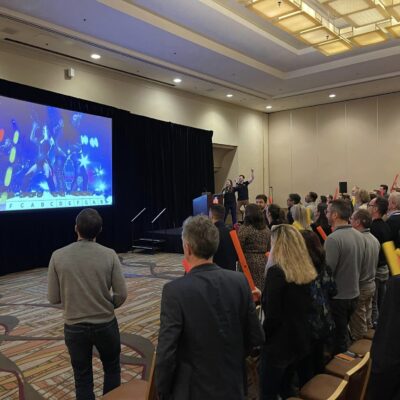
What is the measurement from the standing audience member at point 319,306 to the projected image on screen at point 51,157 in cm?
588

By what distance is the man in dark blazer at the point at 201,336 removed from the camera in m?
1.37

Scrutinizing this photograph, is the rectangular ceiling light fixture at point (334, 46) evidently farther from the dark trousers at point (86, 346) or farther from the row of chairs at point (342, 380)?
the dark trousers at point (86, 346)

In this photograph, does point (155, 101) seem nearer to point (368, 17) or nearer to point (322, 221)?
point (368, 17)

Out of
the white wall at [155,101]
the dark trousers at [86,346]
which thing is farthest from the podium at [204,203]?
the dark trousers at [86,346]

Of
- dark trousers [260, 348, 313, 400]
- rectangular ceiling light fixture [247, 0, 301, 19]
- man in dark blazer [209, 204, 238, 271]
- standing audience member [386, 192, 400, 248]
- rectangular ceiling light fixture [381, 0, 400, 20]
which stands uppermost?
rectangular ceiling light fixture [381, 0, 400, 20]

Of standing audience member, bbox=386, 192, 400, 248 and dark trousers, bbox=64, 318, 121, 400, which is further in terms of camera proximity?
standing audience member, bbox=386, 192, 400, 248

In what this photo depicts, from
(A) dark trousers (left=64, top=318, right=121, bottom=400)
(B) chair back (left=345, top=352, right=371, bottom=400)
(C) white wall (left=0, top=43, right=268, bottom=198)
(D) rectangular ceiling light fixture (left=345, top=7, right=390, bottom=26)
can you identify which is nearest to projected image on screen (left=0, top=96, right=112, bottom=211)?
(C) white wall (left=0, top=43, right=268, bottom=198)

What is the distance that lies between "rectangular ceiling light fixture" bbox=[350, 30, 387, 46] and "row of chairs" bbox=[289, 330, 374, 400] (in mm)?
5898

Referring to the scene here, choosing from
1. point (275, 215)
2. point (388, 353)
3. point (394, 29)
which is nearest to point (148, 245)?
point (275, 215)

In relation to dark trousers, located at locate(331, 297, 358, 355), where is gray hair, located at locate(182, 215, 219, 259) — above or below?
above

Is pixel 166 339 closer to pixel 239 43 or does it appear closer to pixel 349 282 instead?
pixel 349 282

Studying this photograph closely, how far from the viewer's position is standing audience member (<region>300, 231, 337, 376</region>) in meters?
2.02

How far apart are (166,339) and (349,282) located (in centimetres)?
188

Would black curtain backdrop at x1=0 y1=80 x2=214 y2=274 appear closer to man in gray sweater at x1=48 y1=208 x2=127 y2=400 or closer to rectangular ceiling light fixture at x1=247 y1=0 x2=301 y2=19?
rectangular ceiling light fixture at x1=247 y1=0 x2=301 y2=19
